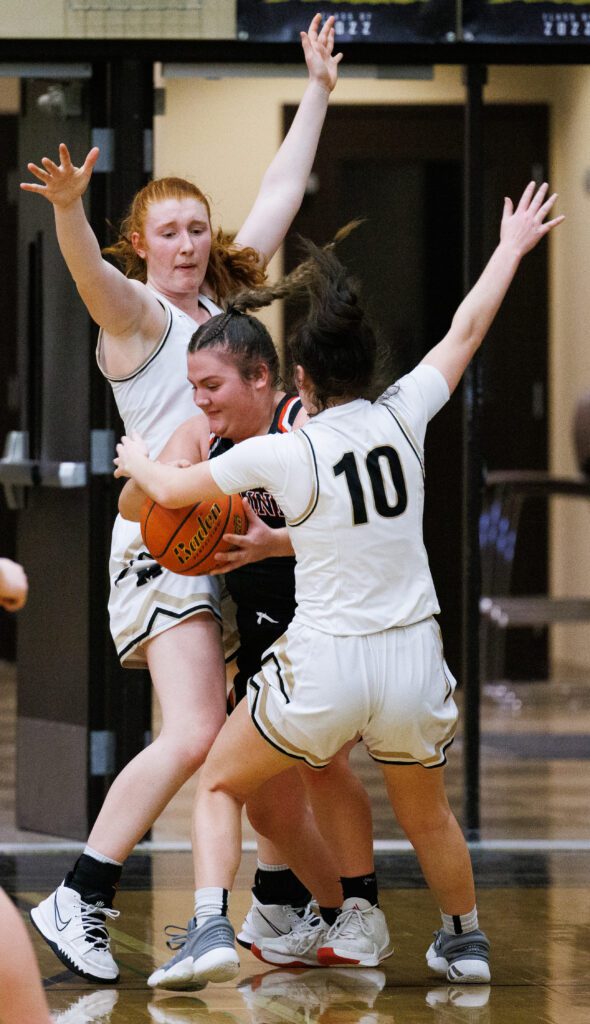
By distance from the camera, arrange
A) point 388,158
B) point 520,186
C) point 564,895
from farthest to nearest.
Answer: point 520,186 → point 388,158 → point 564,895

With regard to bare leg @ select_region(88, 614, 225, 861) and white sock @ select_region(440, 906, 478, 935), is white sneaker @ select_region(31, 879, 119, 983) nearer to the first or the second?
bare leg @ select_region(88, 614, 225, 861)

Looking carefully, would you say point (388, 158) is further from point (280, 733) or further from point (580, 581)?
point (280, 733)

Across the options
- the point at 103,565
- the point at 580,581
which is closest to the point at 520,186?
the point at 580,581

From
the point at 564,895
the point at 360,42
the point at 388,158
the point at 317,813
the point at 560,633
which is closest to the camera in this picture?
the point at 317,813

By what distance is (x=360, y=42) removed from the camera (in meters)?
4.71

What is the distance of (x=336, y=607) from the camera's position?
309 centimetres

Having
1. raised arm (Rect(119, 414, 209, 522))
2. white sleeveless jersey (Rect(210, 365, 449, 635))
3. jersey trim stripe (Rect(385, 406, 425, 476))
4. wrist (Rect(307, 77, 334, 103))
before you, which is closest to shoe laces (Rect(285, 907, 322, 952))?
white sleeveless jersey (Rect(210, 365, 449, 635))

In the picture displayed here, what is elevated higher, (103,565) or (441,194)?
(441,194)

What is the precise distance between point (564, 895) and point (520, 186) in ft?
15.7

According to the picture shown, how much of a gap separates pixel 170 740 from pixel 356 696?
0.46 m

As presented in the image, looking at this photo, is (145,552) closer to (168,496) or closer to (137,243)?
(168,496)

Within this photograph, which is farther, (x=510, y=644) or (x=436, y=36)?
(x=510, y=644)

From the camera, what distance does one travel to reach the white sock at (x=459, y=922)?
132 inches

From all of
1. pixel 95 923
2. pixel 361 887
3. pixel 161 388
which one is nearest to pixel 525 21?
pixel 161 388
